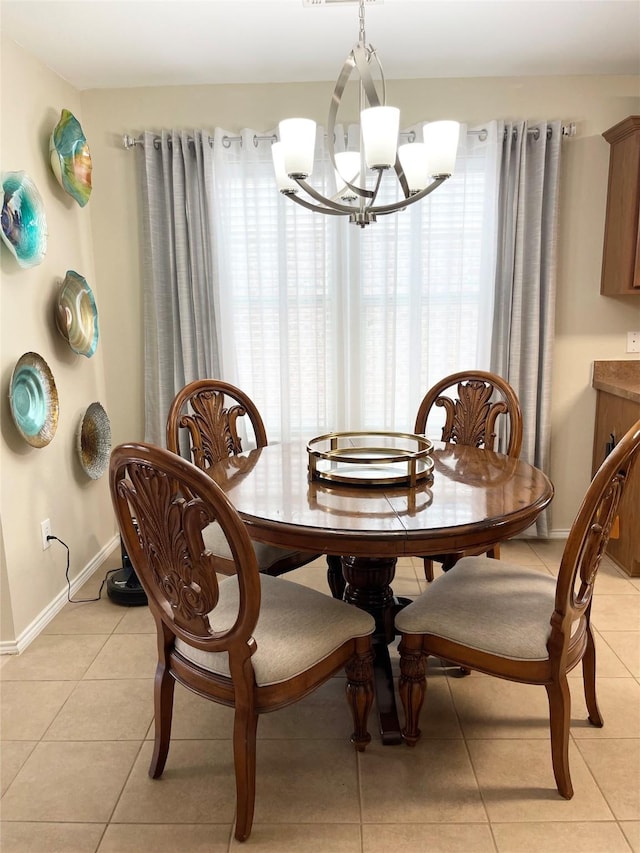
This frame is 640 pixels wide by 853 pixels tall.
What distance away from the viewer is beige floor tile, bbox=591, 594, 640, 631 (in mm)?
2623

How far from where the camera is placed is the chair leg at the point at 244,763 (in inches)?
59.9

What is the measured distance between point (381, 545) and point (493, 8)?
2.16m

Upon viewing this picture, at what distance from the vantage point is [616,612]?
2734 mm

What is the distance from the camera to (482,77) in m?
3.15

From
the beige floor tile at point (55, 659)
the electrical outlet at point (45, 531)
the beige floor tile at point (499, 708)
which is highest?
the electrical outlet at point (45, 531)

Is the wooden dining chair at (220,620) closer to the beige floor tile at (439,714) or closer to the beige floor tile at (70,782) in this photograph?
the beige floor tile at (70,782)

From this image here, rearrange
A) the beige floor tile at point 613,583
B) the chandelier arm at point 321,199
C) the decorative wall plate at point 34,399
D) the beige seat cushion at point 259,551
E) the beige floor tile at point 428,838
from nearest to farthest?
the beige floor tile at point 428,838 → the chandelier arm at point 321,199 → the beige seat cushion at point 259,551 → the decorative wall plate at point 34,399 → the beige floor tile at point 613,583

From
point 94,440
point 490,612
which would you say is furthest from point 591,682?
point 94,440

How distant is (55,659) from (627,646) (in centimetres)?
222

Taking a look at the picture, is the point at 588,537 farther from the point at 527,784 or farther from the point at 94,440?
the point at 94,440

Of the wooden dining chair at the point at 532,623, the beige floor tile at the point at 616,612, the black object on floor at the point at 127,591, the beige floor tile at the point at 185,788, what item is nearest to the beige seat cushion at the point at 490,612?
the wooden dining chair at the point at 532,623

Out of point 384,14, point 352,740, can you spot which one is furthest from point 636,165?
point 352,740

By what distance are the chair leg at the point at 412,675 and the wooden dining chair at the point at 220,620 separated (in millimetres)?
101

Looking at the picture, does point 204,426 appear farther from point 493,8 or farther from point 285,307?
point 493,8
